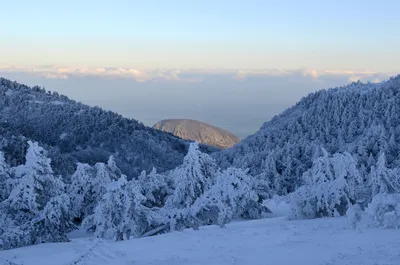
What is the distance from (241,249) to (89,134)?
11008 centimetres

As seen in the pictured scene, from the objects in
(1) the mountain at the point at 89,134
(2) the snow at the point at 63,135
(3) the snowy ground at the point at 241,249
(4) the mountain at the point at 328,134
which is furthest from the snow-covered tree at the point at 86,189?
(2) the snow at the point at 63,135

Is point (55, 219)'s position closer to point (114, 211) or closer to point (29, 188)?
point (29, 188)

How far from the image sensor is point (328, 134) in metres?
77.4

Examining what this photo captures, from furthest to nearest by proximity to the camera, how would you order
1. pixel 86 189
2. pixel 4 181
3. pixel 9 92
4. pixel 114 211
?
pixel 9 92, pixel 86 189, pixel 114 211, pixel 4 181

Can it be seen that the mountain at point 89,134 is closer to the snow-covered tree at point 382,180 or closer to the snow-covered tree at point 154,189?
the snow-covered tree at point 154,189

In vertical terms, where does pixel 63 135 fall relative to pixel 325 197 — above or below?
below

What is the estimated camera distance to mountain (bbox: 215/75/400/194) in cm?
5825

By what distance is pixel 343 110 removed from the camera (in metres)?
84.2

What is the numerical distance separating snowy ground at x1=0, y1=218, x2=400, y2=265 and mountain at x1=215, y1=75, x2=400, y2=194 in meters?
31.6

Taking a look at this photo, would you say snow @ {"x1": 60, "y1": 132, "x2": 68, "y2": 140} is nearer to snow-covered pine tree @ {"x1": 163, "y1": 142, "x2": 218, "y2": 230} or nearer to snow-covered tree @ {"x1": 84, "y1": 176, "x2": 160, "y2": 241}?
snow-covered pine tree @ {"x1": 163, "y1": 142, "x2": 218, "y2": 230}

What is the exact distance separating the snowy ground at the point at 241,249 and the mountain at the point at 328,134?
31.6 m

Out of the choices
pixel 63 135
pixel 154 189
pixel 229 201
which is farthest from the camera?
pixel 63 135

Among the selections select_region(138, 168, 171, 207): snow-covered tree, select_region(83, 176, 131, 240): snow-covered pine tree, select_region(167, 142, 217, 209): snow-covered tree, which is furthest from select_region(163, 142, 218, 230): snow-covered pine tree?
select_region(83, 176, 131, 240): snow-covered pine tree

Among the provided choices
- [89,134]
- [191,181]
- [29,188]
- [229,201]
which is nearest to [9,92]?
[89,134]
